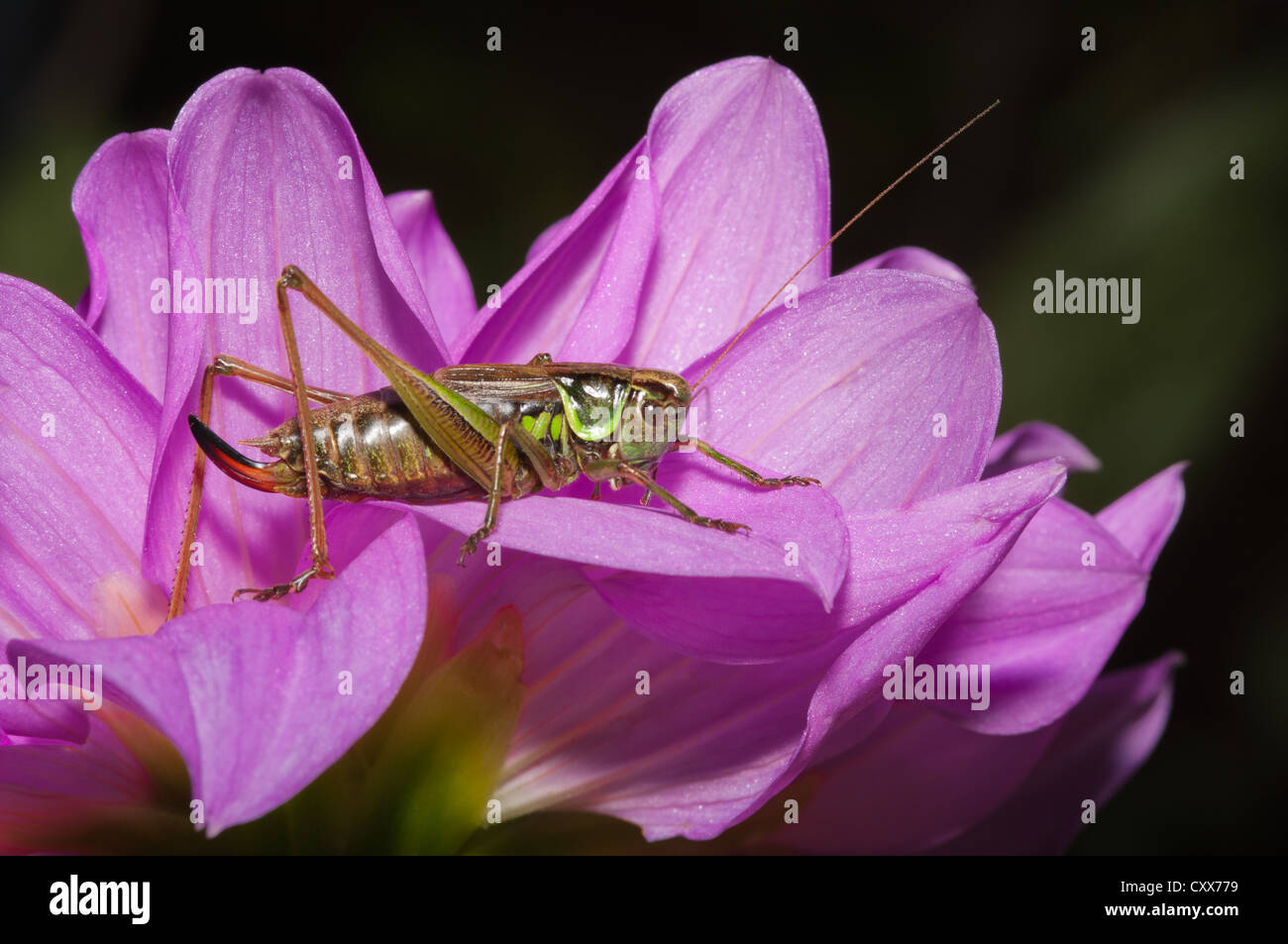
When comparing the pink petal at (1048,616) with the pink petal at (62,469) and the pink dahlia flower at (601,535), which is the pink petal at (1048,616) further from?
the pink petal at (62,469)

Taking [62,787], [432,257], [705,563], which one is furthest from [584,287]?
[62,787]

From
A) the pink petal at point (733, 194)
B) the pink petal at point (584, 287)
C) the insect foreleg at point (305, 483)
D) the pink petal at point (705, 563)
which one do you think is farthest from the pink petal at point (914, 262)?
the insect foreleg at point (305, 483)

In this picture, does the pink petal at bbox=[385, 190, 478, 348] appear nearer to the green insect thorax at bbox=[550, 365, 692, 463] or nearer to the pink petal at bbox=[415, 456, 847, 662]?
the green insect thorax at bbox=[550, 365, 692, 463]

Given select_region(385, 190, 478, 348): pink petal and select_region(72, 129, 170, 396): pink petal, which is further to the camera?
select_region(385, 190, 478, 348): pink petal

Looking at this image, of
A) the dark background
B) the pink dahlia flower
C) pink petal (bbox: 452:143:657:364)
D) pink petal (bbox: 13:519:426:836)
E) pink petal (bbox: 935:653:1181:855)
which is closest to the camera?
pink petal (bbox: 13:519:426:836)

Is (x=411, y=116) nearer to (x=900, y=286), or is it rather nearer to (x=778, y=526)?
(x=900, y=286)

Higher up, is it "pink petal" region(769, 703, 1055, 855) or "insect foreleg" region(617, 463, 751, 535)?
"insect foreleg" region(617, 463, 751, 535)

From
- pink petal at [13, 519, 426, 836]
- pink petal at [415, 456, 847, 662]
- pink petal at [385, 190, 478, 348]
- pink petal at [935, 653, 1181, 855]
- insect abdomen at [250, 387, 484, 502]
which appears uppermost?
pink petal at [385, 190, 478, 348]

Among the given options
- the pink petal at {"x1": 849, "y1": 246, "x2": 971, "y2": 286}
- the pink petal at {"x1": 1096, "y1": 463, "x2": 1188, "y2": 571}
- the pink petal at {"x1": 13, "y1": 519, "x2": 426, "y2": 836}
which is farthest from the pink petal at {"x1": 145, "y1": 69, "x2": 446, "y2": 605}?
the pink petal at {"x1": 1096, "y1": 463, "x2": 1188, "y2": 571}
